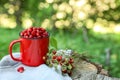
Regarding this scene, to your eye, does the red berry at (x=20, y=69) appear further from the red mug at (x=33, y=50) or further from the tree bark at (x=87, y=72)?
the tree bark at (x=87, y=72)

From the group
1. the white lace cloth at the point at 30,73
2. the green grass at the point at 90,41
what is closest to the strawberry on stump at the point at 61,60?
the white lace cloth at the point at 30,73

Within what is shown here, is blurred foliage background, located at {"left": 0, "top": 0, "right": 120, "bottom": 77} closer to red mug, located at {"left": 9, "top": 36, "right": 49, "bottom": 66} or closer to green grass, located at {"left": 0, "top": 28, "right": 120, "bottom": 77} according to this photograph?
green grass, located at {"left": 0, "top": 28, "right": 120, "bottom": 77}

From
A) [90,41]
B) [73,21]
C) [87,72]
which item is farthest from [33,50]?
[90,41]

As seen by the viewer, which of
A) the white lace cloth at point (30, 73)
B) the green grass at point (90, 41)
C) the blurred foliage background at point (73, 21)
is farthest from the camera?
the blurred foliage background at point (73, 21)

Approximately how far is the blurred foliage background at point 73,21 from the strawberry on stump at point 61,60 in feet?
5.36

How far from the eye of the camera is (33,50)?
1.68 m

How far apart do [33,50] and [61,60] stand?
13cm

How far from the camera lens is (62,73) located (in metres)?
1.66

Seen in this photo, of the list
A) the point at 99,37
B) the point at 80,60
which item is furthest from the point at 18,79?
the point at 99,37

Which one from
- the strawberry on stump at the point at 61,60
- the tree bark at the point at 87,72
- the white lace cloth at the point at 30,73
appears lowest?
the tree bark at the point at 87,72

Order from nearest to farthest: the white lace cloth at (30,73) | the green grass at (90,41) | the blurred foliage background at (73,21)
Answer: the white lace cloth at (30,73) → the green grass at (90,41) → the blurred foliage background at (73,21)

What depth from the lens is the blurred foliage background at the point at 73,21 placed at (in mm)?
3473

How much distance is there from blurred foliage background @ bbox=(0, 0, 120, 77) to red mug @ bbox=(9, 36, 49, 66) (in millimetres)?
1643

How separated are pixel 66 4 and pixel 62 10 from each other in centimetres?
7
